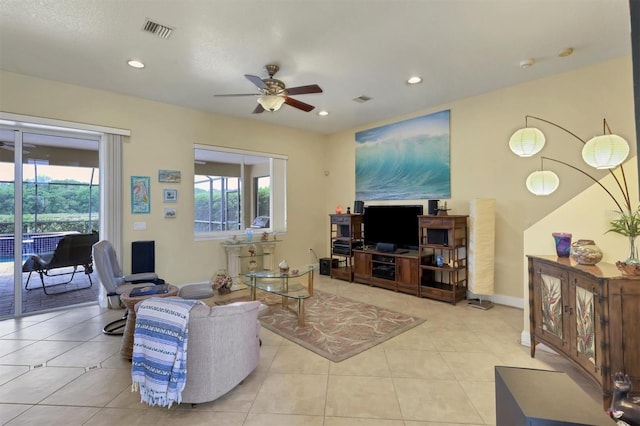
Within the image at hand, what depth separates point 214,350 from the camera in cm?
224

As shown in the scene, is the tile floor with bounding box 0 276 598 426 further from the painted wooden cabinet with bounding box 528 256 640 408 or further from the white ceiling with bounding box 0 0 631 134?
the white ceiling with bounding box 0 0 631 134

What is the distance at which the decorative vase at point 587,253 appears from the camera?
2.51m

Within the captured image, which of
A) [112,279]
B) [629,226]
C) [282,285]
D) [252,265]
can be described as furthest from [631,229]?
[252,265]

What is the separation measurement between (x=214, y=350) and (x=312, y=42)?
306 centimetres

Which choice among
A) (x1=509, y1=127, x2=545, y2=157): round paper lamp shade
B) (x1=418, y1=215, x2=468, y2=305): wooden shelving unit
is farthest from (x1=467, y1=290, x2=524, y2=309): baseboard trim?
(x1=509, y1=127, x2=545, y2=157): round paper lamp shade

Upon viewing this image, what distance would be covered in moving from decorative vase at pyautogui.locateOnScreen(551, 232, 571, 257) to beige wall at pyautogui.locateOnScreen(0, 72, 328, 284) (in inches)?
188

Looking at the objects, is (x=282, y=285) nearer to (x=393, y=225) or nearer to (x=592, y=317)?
(x=393, y=225)

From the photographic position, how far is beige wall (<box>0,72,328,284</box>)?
13.5 ft

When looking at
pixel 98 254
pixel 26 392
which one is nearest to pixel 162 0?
pixel 98 254

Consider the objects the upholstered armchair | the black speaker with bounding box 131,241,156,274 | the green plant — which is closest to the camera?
the upholstered armchair

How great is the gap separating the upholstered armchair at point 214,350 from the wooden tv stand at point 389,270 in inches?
133

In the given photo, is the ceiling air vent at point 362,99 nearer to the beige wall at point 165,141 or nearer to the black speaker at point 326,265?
the beige wall at point 165,141

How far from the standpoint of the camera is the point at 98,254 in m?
3.58

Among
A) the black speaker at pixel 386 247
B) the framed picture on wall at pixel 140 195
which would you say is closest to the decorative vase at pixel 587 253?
the black speaker at pixel 386 247
